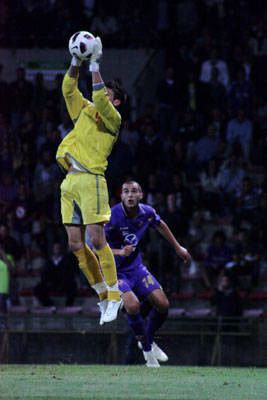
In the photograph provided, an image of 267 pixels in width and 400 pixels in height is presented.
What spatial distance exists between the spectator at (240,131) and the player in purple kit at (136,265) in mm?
6440

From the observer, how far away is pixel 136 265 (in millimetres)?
10641

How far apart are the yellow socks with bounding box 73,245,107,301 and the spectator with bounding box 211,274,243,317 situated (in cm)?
522

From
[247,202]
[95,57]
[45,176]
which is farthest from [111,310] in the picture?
[45,176]

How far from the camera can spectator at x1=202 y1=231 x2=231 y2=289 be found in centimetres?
1471

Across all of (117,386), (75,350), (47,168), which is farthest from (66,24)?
(117,386)

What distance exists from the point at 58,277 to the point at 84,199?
6932 millimetres

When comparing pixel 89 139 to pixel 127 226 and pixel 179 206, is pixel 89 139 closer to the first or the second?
pixel 127 226

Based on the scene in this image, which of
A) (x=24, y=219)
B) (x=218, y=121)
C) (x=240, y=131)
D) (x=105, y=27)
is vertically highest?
(x=105, y=27)

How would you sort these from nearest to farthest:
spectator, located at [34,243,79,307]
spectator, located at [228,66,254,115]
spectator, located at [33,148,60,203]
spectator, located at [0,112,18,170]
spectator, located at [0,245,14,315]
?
spectator, located at [34,243,79,307]
spectator, located at [0,245,14,315]
spectator, located at [33,148,60,203]
spectator, located at [228,66,254,115]
spectator, located at [0,112,18,170]

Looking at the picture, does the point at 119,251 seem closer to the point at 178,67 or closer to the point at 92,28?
the point at 178,67

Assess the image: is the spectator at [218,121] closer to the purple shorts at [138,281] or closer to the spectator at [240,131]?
the spectator at [240,131]

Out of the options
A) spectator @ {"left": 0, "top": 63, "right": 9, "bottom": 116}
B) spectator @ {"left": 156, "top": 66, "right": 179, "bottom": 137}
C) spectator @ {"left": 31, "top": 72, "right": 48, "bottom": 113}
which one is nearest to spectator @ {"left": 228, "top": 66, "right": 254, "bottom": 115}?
spectator @ {"left": 156, "top": 66, "right": 179, "bottom": 137}

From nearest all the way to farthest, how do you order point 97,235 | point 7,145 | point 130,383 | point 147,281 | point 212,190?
point 130,383 → point 97,235 → point 147,281 → point 212,190 → point 7,145

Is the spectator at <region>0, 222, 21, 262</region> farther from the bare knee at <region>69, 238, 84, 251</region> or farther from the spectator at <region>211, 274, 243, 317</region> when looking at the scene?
the bare knee at <region>69, 238, 84, 251</region>
